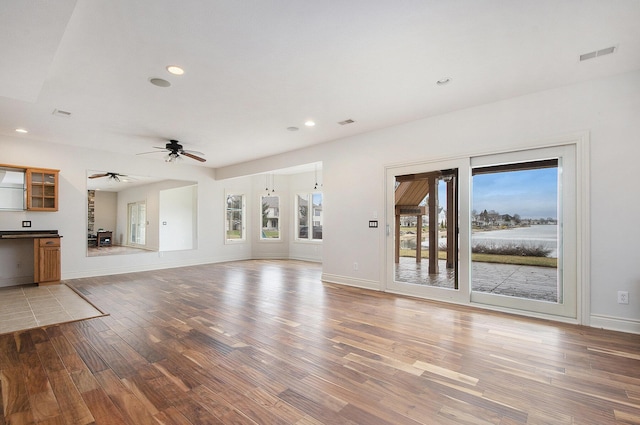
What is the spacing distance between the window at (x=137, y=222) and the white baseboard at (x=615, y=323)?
39.4ft

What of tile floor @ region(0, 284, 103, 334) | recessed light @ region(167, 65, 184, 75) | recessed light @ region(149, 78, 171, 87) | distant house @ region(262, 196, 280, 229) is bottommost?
tile floor @ region(0, 284, 103, 334)

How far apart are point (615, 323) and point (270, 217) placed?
26.5 feet

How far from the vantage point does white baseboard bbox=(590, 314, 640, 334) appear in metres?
3.13

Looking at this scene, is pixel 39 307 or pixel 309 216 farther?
pixel 309 216

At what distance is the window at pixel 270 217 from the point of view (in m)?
9.69

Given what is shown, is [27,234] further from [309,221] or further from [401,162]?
[401,162]

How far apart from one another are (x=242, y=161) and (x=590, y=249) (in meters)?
6.79

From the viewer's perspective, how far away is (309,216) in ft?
30.9

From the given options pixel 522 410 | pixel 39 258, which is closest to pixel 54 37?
pixel 522 410

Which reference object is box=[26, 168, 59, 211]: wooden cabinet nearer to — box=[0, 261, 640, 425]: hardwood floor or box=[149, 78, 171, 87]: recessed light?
box=[0, 261, 640, 425]: hardwood floor

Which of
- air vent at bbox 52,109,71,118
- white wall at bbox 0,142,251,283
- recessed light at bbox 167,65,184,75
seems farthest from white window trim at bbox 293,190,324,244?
recessed light at bbox 167,65,184,75

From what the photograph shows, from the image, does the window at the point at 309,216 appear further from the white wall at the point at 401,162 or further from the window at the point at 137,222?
the window at the point at 137,222

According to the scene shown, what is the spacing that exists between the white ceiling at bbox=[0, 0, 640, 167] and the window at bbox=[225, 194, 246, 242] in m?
4.98

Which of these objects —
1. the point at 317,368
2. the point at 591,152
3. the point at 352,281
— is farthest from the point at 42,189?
the point at 591,152
